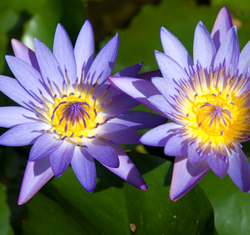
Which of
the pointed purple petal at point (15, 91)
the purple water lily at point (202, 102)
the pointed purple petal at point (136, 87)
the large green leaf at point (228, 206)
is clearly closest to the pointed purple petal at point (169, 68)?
the purple water lily at point (202, 102)

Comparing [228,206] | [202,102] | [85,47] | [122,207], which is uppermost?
[85,47]

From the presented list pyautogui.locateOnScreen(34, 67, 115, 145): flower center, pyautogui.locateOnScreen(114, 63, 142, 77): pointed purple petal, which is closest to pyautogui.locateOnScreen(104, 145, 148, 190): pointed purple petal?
pyautogui.locateOnScreen(34, 67, 115, 145): flower center

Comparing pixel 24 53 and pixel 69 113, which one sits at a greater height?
pixel 24 53

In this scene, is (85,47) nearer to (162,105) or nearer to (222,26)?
(162,105)

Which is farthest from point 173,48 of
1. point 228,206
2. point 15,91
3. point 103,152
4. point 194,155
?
point 228,206

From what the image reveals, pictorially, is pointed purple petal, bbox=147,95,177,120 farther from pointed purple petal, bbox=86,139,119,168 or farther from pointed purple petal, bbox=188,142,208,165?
pointed purple petal, bbox=86,139,119,168

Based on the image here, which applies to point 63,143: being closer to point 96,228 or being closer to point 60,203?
point 60,203
